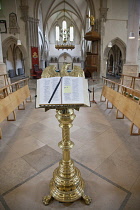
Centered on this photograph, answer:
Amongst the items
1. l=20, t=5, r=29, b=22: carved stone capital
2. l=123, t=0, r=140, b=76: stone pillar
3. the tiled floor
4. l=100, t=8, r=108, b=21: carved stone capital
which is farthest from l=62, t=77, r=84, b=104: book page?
l=20, t=5, r=29, b=22: carved stone capital

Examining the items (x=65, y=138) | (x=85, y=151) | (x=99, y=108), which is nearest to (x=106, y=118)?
(x=99, y=108)

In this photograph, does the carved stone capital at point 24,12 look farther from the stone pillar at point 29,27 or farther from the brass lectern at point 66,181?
the brass lectern at point 66,181

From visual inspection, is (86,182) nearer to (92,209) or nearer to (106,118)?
(92,209)

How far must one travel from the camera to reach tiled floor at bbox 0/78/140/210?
1750mm

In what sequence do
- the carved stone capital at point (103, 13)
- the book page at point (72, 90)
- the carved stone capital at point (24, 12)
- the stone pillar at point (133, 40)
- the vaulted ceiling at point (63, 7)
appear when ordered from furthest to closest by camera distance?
the vaulted ceiling at point (63, 7)
the carved stone capital at point (24, 12)
the carved stone capital at point (103, 13)
the stone pillar at point (133, 40)
the book page at point (72, 90)

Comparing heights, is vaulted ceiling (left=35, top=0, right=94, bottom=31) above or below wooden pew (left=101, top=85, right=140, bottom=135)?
above

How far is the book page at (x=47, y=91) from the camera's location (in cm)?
142

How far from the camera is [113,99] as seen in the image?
459cm

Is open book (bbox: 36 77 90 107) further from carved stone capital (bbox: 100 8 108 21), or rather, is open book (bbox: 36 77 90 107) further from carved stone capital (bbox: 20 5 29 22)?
carved stone capital (bbox: 20 5 29 22)

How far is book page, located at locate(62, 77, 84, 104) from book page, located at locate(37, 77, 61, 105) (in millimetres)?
61

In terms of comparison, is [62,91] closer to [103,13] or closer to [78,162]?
[78,162]

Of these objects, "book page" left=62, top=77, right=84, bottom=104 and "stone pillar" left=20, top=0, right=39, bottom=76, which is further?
"stone pillar" left=20, top=0, right=39, bottom=76

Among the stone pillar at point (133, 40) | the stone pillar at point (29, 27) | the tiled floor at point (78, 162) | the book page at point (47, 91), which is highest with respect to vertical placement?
the stone pillar at point (29, 27)

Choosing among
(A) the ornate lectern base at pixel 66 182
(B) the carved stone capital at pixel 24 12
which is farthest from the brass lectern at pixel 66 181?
(B) the carved stone capital at pixel 24 12
